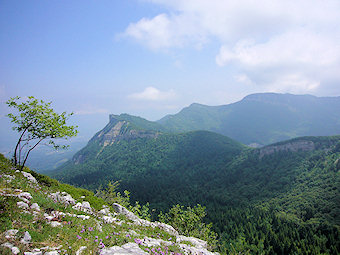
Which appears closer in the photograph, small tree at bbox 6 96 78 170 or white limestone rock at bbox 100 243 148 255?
white limestone rock at bbox 100 243 148 255

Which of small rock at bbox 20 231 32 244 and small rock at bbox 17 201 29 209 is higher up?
small rock at bbox 17 201 29 209

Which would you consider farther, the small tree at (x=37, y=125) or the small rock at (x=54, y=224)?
the small tree at (x=37, y=125)

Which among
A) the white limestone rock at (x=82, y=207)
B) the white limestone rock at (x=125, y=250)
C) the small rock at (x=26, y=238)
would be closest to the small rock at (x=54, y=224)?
the small rock at (x=26, y=238)

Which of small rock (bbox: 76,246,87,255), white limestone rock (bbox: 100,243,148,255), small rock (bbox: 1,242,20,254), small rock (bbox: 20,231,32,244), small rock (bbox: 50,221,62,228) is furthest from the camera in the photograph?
small rock (bbox: 50,221,62,228)

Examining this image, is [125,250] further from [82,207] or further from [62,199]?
[62,199]

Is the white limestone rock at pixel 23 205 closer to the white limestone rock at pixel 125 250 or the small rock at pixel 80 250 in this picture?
the small rock at pixel 80 250

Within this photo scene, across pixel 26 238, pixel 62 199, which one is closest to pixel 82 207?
pixel 62 199

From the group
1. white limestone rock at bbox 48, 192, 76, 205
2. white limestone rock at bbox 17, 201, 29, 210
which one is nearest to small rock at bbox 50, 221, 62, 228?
white limestone rock at bbox 17, 201, 29, 210

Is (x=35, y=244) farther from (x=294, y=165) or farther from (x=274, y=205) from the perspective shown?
(x=294, y=165)

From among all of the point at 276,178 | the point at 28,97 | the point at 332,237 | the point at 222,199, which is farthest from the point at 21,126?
the point at 276,178

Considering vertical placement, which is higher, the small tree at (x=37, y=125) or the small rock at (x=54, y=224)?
the small tree at (x=37, y=125)

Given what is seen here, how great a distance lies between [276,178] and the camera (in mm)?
189500

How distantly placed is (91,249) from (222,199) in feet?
612

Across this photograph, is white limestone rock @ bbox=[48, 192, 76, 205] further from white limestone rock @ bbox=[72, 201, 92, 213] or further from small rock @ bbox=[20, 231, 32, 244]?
small rock @ bbox=[20, 231, 32, 244]
